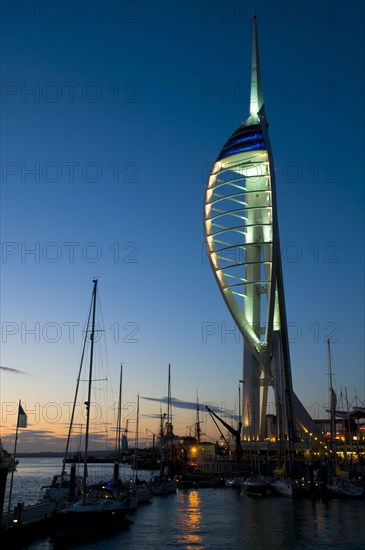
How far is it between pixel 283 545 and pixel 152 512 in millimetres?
17724

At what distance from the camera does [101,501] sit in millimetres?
30625

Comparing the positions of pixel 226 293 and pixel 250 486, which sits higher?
pixel 226 293

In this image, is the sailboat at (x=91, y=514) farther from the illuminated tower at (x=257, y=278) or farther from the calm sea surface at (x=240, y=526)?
the illuminated tower at (x=257, y=278)

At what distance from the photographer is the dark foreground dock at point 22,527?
24844mm

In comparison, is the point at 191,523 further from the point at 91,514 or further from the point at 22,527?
the point at 22,527

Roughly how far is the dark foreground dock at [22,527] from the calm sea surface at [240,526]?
528mm

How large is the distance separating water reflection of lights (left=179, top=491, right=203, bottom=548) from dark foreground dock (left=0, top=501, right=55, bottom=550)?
7218 mm

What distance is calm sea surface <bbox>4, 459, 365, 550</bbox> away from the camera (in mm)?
28547

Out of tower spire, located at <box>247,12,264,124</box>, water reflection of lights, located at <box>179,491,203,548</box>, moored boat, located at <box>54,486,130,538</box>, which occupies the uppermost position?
tower spire, located at <box>247,12,264,124</box>

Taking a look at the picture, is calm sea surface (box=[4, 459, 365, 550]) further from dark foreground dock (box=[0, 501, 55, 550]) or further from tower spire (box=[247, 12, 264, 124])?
tower spire (box=[247, 12, 264, 124])

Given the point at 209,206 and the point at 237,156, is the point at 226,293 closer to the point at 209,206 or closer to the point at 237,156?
the point at 209,206

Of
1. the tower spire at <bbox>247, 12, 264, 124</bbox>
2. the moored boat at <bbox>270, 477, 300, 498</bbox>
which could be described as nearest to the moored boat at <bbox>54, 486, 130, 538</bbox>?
the moored boat at <bbox>270, 477, 300, 498</bbox>

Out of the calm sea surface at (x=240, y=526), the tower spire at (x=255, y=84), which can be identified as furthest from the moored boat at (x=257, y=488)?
the tower spire at (x=255, y=84)

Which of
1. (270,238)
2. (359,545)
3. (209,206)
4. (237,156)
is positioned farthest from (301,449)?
(359,545)
